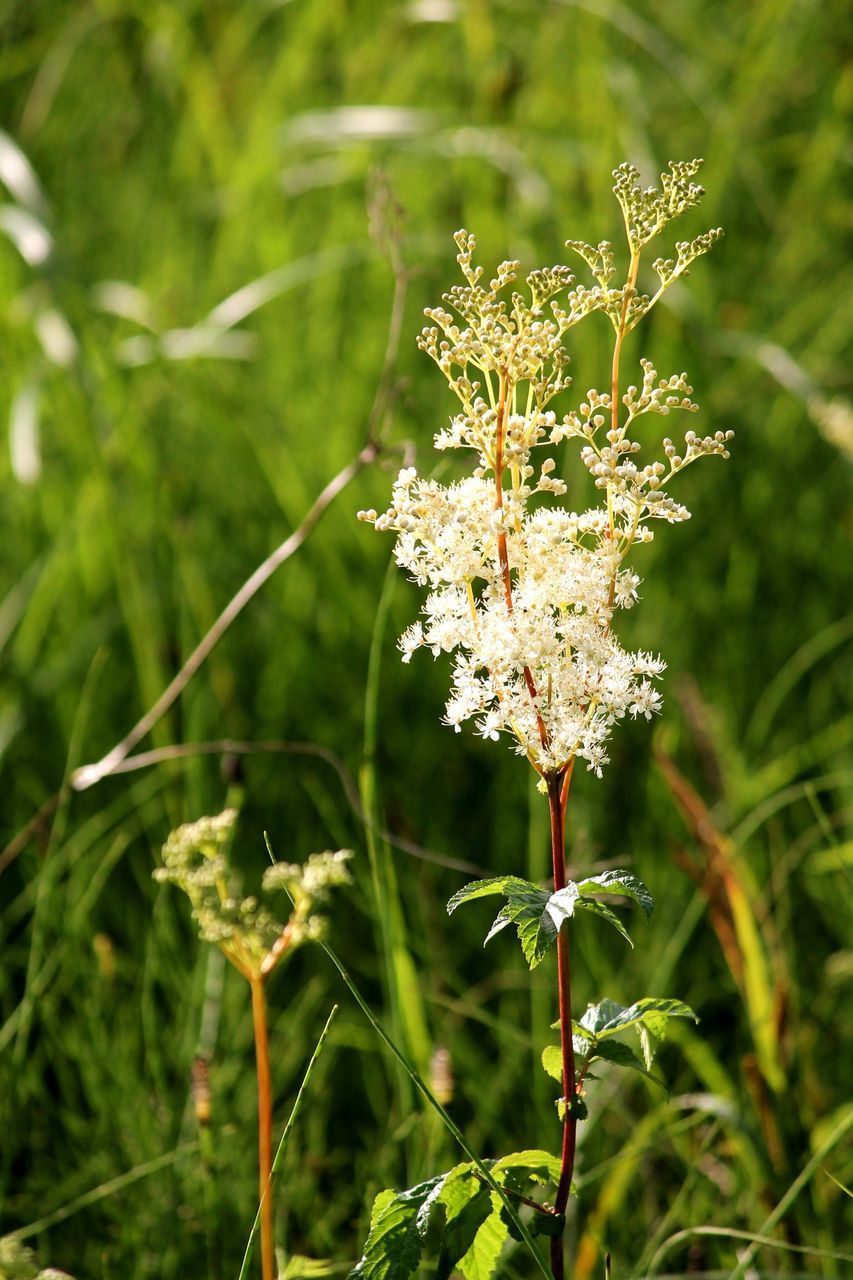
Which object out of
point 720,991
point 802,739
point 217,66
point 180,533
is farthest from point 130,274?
point 720,991

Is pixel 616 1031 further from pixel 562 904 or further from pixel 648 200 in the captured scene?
pixel 648 200

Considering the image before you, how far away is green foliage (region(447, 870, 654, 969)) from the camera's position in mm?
892

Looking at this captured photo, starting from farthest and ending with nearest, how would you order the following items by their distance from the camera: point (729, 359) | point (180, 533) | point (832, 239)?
point (832, 239) < point (729, 359) < point (180, 533)

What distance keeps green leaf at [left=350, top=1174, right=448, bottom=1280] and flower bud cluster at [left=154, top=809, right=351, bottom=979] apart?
0.21 meters

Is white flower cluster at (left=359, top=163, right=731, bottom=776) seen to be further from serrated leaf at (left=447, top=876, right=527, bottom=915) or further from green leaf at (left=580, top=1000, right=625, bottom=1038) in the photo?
green leaf at (left=580, top=1000, right=625, bottom=1038)

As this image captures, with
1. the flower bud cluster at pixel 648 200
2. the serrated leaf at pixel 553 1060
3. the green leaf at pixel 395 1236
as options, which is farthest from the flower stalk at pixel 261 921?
the flower bud cluster at pixel 648 200

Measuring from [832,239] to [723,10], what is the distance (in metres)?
1.16

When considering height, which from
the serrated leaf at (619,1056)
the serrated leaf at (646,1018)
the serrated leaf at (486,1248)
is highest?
the serrated leaf at (646,1018)

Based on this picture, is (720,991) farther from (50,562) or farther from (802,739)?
(50,562)

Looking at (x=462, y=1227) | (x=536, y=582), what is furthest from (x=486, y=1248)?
(x=536, y=582)

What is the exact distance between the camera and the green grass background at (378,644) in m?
1.75

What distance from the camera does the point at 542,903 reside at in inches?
37.1

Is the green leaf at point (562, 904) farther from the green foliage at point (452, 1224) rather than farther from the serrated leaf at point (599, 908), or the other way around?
the green foliage at point (452, 1224)

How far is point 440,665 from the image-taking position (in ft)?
8.76
